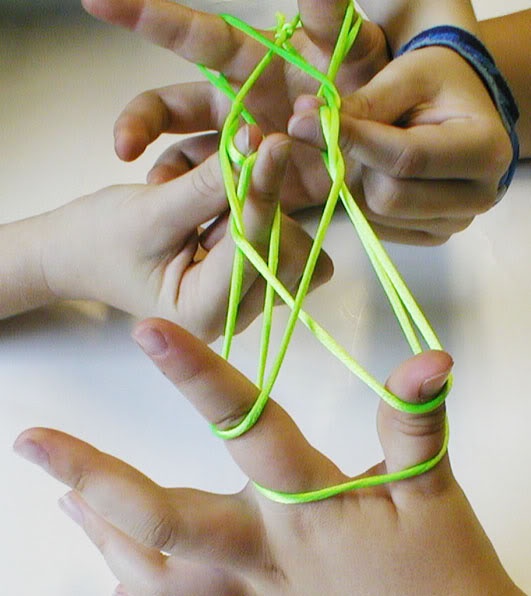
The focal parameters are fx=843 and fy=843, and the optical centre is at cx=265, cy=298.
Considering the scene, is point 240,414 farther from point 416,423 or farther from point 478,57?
point 478,57

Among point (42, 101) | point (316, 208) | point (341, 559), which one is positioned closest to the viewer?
point (341, 559)

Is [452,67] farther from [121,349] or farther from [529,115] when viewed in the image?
[121,349]

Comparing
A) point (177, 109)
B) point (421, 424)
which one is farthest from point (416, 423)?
point (177, 109)

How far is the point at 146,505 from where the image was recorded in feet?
1.23

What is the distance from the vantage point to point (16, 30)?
828 mm

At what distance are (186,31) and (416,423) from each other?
30 cm

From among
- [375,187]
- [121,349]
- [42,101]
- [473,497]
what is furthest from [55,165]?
[473,497]

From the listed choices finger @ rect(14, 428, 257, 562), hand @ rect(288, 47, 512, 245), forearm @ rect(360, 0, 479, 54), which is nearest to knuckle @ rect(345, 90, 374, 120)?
hand @ rect(288, 47, 512, 245)

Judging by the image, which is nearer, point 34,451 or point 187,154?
point 34,451

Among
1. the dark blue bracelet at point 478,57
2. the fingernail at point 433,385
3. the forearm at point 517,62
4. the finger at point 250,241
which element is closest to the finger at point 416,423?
the fingernail at point 433,385

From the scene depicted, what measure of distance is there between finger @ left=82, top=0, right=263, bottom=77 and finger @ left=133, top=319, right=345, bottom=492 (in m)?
0.24

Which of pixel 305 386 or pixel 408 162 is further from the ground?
pixel 408 162

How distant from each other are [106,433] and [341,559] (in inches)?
7.9

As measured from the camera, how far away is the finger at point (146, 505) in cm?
37
